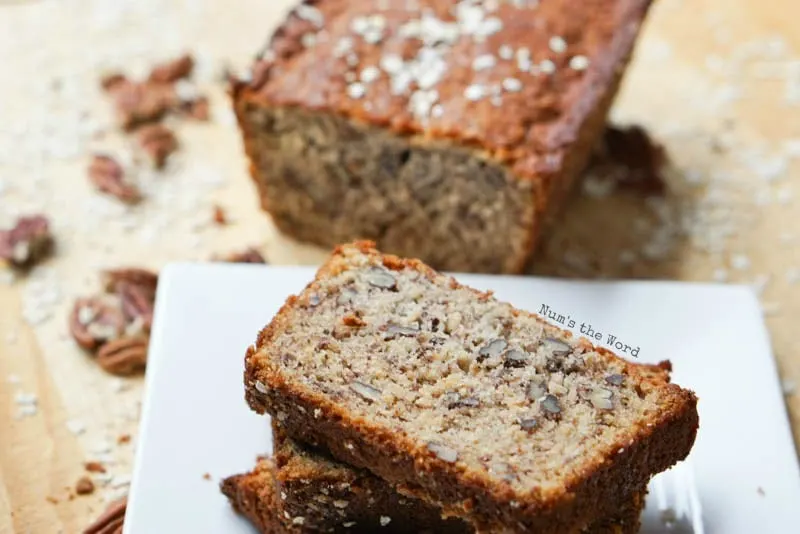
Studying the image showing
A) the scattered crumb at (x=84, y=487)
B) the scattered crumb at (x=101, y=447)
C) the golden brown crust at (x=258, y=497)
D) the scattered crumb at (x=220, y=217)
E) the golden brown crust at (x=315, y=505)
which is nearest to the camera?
the golden brown crust at (x=315, y=505)

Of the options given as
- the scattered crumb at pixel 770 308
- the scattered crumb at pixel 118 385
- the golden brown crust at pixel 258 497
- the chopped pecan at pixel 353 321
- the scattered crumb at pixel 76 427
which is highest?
the chopped pecan at pixel 353 321


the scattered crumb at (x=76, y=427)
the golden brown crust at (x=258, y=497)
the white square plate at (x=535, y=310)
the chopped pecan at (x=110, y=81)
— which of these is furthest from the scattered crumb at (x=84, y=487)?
the chopped pecan at (x=110, y=81)

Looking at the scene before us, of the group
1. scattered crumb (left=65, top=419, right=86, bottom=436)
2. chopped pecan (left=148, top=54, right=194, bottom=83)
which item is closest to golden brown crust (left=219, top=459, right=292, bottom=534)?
scattered crumb (left=65, top=419, right=86, bottom=436)

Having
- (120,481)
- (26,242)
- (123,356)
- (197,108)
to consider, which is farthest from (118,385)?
(197,108)

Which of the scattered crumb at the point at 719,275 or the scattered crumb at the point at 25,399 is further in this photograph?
the scattered crumb at the point at 719,275

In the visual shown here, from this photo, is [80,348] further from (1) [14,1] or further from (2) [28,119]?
(1) [14,1]

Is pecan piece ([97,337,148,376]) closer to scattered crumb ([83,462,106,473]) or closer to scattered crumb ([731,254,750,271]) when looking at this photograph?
scattered crumb ([83,462,106,473])

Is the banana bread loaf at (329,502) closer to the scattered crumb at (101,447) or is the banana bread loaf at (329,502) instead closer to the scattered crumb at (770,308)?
the scattered crumb at (101,447)
